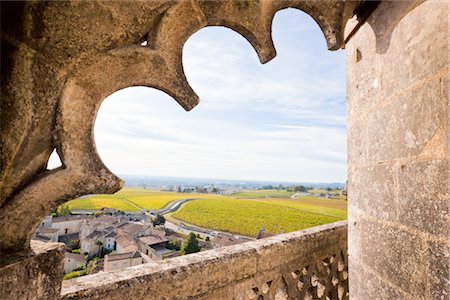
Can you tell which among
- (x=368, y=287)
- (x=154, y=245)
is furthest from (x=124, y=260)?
(x=368, y=287)

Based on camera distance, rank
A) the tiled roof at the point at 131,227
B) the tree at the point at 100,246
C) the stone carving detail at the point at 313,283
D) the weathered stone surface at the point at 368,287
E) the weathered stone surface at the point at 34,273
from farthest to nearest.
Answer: the tiled roof at the point at 131,227, the tree at the point at 100,246, the stone carving detail at the point at 313,283, the weathered stone surface at the point at 368,287, the weathered stone surface at the point at 34,273

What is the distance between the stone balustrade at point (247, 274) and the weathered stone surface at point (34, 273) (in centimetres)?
58

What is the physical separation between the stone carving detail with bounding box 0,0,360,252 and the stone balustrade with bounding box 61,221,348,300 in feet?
2.82

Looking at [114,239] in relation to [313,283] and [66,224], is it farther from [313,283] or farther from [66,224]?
[313,283]

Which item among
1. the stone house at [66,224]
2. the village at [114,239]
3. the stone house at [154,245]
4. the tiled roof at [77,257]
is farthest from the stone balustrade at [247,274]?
the tiled roof at [77,257]

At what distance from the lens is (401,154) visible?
161 cm

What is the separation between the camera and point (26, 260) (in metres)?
0.95

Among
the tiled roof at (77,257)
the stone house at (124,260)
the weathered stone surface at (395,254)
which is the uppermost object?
the weathered stone surface at (395,254)

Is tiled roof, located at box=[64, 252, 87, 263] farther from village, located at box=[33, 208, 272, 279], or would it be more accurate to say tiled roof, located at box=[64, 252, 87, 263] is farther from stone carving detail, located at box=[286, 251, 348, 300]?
stone carving detail, located at box=[286, 251, 348, 300]

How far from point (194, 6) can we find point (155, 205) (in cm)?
2337

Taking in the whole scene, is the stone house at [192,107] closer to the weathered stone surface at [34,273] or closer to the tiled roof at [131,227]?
the weathered stone surface at [34,273]

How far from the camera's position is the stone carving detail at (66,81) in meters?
0.92

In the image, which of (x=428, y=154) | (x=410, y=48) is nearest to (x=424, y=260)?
(x=428, y=154)

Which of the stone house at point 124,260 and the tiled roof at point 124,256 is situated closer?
the stone house at point 124,260
